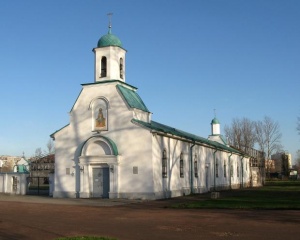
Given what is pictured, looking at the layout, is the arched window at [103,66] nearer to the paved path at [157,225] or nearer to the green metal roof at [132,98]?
the green metal roof at [132,98]

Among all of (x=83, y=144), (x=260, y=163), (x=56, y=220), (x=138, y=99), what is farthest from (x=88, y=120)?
(x=260, y=163)

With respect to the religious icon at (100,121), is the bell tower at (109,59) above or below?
above

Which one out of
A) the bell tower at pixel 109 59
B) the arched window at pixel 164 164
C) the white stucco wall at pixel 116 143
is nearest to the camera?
the white stucco wall at pixel 116 143

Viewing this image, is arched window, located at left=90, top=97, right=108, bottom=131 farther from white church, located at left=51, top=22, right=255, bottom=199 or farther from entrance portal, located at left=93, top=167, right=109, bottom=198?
entrance portal, located at left=93, top=167, right=109, bottom=198

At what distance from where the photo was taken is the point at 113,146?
1137 inches

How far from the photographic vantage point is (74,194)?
30359mm

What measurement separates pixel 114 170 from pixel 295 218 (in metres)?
15.1

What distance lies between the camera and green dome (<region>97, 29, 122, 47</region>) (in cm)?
3156

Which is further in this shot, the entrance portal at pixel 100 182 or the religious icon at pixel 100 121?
the religious icon at pixel 100 121

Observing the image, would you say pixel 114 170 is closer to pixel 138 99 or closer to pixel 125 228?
pixel 138 99

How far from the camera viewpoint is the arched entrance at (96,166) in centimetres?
2916

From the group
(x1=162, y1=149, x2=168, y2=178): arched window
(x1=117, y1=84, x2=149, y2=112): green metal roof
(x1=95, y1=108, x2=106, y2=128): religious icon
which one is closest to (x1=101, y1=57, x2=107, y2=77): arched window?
(x1=117, y1=84, x2=149, y2=112): green metal roof

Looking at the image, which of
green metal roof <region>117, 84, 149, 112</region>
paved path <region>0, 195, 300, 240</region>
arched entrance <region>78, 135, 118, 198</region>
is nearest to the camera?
paved path <region>0, 195, 300, 240</region>

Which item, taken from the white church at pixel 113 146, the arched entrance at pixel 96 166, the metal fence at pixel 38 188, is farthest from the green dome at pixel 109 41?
the metal fence at pixel 38 188
